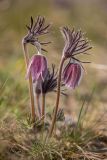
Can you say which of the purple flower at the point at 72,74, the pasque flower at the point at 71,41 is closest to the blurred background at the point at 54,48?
the purple flower at the point at 72,74

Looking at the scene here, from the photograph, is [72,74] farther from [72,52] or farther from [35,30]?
[35,30]

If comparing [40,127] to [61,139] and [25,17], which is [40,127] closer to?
[61,139]

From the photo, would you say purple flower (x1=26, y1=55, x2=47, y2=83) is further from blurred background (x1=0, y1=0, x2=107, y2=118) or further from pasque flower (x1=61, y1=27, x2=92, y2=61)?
blurred background (x1=0, y1=0, x2=107, y2=118)

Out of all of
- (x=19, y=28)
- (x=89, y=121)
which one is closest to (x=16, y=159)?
(x=89, y=121)

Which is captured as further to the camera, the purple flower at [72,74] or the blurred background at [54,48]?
the blurred background at [54,48]

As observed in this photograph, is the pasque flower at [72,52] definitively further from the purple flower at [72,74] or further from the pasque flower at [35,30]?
the pasque flower at [35,30]

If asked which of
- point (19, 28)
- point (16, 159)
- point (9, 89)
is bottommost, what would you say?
point (16, 159)

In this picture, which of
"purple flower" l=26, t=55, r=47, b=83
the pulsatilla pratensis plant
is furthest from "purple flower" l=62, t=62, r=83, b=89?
"purple flower" l=26, t=55, r=47, b=83
